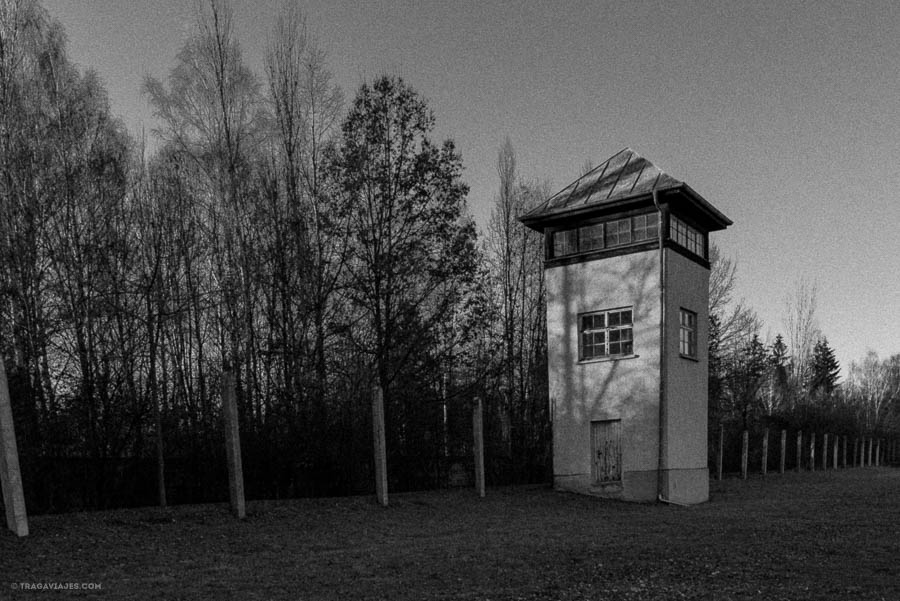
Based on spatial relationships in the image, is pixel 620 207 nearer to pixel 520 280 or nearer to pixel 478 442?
pixel 478 442

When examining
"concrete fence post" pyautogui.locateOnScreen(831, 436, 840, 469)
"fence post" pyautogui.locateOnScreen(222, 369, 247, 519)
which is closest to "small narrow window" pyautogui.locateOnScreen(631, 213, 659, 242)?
"fence post" pyautogui.locateOnScreen(222, 369, 247, 519)

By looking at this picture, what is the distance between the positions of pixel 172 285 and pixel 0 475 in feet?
41.7

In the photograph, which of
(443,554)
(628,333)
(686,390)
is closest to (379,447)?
(443,554)

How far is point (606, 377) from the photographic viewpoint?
782 inches

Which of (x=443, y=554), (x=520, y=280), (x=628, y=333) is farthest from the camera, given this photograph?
(x=520, y=280)

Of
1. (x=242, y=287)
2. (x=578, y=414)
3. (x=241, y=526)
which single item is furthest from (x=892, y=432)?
(x=241, y=526)

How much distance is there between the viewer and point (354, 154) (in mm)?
22453

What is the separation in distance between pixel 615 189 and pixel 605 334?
12.3 feet

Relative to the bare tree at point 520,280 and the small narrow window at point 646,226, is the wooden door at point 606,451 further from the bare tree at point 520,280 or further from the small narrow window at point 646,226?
the bare tree at point 520,280

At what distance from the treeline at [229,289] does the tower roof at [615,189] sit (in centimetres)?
337

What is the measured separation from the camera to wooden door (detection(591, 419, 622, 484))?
64.6 feet

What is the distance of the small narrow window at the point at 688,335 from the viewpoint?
20.1m

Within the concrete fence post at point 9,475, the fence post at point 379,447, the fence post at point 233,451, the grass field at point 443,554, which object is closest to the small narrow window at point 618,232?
the grass field at point 443,554

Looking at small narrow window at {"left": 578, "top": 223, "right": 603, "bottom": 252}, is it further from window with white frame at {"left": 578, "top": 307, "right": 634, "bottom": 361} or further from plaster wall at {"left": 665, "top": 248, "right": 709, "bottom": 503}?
plaster wall at {"left": 665, "top": 248, "right": 709, "bottom": 503}
